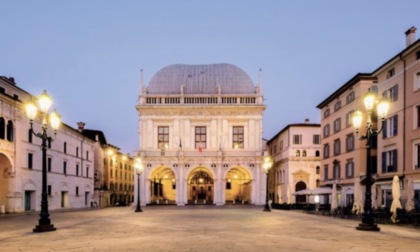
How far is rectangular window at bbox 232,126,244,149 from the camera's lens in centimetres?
7219

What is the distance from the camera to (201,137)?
72.1 meters

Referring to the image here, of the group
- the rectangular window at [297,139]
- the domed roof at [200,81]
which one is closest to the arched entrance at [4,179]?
the domed roof at [200,81]

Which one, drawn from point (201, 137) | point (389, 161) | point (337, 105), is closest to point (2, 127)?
point (389, 161)

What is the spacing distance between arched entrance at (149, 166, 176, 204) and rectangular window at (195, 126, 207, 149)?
694 cm

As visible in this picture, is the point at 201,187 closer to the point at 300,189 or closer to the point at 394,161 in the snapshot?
the point at 300,189

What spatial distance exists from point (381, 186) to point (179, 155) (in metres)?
33.8

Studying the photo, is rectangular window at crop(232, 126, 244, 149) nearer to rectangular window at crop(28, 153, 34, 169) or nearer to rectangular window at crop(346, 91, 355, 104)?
rectangular window at crop(346, 91, 355, 104)

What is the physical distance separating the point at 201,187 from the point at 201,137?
9.80m

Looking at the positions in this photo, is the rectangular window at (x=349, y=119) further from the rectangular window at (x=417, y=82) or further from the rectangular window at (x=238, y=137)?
the rectangular window at (x=238, y=137)

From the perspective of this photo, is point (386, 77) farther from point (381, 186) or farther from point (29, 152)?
point (29, 152)

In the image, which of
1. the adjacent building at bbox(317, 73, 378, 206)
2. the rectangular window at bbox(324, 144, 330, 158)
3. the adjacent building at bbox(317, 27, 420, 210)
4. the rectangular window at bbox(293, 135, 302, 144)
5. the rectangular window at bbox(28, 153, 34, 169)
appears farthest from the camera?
the rectangular window at bbox(293, 135, 302, 144)

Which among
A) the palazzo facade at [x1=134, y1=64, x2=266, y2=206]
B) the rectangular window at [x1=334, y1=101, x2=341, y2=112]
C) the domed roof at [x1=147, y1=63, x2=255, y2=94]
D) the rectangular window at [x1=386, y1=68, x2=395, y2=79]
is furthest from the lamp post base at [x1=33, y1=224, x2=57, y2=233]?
the domed roof at [x1=147, y1=63, x2=255, y2=94]

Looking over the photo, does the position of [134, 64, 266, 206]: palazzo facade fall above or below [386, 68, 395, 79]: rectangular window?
below

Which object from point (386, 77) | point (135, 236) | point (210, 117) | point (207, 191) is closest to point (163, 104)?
point (210, 117)
